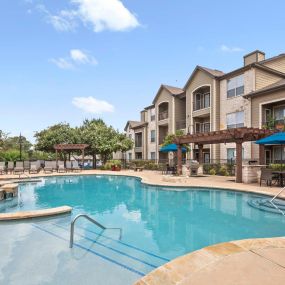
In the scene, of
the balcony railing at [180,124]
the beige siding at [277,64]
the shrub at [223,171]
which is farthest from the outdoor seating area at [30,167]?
the beige siding at [277,64]

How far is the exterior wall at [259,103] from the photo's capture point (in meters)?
19.9

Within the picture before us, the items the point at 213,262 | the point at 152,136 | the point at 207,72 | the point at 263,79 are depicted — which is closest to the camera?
the point at 213,262

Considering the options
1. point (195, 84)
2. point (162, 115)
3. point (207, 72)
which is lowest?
point (162, 115)

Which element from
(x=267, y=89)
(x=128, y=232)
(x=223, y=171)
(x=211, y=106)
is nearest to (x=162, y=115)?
(x=211, y=106)

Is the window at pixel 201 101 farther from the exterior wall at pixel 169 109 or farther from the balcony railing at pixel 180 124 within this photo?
the exterior wall at pixel 169 109

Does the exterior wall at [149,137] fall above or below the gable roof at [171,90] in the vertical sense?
below

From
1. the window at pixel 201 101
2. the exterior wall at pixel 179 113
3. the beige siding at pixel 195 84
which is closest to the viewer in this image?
the beige siding at pixel 195 84

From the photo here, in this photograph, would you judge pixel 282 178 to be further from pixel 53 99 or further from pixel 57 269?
pixel 53 99

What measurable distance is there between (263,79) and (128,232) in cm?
2061

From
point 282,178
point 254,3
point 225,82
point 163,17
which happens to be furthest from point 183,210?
point 225,82

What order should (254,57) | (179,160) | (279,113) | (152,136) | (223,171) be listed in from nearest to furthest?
(223,171)
(179,160)
(279,113)
(254,57)
(152,136)

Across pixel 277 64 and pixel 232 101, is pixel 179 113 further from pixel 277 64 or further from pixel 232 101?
pixel 277 64

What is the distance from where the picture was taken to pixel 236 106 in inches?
911

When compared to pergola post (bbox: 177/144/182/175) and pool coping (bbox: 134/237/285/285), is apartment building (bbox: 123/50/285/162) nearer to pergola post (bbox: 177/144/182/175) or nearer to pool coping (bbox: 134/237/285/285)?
pergola post (bbox: 177/144/182/175)
